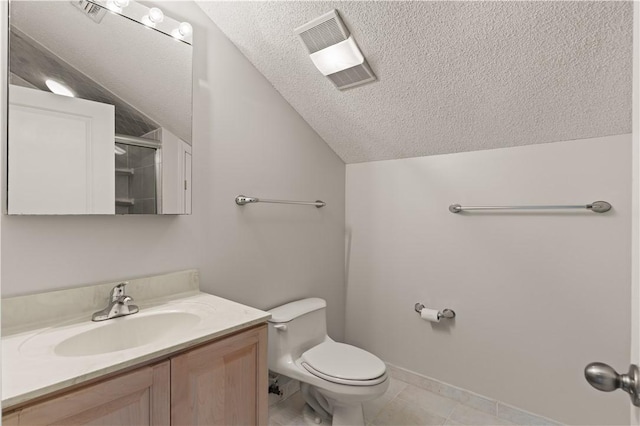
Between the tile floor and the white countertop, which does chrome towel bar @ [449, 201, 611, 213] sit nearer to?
the tile floor

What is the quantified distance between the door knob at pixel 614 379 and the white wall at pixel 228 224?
4.72ft

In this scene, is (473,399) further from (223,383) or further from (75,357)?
(75,357)

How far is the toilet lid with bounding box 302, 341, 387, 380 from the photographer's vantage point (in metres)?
1.47

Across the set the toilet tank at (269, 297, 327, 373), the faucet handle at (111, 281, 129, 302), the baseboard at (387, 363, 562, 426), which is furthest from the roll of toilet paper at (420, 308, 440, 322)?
the faucet handle at (111, 281, 129, 302)

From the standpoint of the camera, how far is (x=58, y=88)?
1.08 m

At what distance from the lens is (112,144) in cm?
121

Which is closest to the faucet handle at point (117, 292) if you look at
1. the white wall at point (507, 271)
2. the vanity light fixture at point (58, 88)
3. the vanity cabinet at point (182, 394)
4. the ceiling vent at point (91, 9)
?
the vanity cabinet at point (182, 394)

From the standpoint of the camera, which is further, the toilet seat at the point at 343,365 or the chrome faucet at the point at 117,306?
the toilet seat at the point at 343,365

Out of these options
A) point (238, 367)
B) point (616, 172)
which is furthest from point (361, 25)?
point (238, 367)

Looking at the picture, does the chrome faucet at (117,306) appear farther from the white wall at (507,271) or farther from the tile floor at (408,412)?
the white wall at (507,271)

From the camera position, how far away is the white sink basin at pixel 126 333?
39.3 inches

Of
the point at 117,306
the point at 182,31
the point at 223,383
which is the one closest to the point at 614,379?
the point at 223,383

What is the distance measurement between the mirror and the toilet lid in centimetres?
102

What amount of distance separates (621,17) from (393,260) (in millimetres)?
1618
